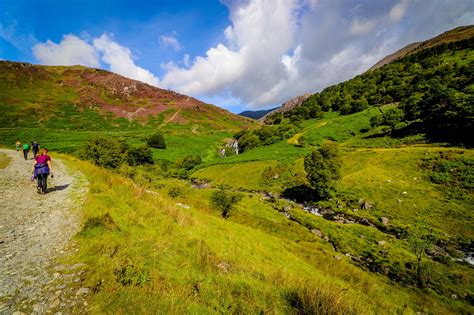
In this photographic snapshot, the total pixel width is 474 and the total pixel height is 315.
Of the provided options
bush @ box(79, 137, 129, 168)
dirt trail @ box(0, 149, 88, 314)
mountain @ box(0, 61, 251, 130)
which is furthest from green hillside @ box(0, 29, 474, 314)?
mountain @ box(0, 61, 251, 130)

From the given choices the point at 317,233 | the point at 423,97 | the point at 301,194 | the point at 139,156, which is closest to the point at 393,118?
the point at 423,97

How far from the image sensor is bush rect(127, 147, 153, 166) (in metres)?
71.3

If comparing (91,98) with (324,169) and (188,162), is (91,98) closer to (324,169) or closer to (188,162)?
(188,162)

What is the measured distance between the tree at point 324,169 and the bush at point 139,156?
53.6m

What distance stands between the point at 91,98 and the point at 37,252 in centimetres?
14105

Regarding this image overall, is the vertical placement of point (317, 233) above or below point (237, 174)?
below

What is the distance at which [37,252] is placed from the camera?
692 centimetres

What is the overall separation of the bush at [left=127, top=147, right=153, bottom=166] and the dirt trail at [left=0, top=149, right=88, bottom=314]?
6125 cm

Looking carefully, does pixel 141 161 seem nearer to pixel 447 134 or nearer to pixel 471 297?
pixel 471 297

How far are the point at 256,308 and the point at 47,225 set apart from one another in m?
8.78

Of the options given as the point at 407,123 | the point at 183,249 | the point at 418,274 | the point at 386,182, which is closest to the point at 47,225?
the point at 183,249

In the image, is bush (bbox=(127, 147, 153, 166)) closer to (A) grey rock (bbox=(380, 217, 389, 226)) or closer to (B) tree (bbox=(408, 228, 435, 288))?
(A) grey rock (bbox=(380, 217, 389, 226))

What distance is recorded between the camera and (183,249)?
9.83 metres

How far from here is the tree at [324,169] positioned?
4334 centimetres
